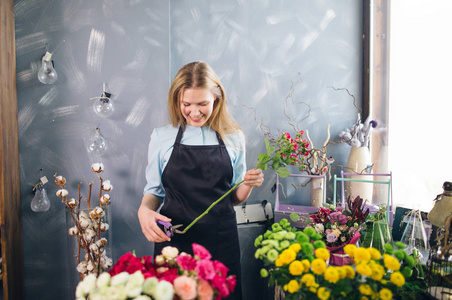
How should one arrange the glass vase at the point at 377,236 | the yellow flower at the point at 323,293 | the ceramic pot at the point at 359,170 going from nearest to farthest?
the yellow flower at the point at 323,293 → the glass vase at the point at 377,236 → the ceramic pot at the point at 359,170

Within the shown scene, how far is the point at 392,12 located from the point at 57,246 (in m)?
2.93

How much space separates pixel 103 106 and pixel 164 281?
155 centimetres

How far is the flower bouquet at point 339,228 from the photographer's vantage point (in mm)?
1340

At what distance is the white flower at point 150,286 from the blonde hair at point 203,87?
105 cm

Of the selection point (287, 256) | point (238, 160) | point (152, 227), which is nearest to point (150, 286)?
point (287, 256)

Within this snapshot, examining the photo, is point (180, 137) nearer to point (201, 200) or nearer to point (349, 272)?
point (201, 200)

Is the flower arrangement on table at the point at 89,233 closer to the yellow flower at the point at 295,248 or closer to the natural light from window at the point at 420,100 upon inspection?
the yellow flower at the point at 295,248

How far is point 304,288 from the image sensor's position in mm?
887

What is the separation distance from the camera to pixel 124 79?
211 cm

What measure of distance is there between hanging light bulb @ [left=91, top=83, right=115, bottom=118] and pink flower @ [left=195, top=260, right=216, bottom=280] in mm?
1525

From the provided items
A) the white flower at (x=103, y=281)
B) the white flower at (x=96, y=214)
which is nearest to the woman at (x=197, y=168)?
the white flower at (x=96, y=214)

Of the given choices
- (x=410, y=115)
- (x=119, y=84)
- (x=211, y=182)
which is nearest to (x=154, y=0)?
(x=119, y=84)

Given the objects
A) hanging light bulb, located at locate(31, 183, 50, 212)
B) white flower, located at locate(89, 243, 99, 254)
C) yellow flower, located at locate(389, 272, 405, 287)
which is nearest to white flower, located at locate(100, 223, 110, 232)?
white flower, located at locate(89, 243, 99, 254)

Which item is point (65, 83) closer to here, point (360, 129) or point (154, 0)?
point (154, 0)
